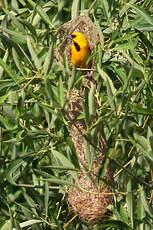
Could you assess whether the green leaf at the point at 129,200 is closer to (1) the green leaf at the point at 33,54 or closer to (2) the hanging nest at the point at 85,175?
(2) the hanging nest at the point at 85,175

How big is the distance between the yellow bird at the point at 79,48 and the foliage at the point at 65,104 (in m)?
0.12

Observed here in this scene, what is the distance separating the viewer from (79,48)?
9.52 feet

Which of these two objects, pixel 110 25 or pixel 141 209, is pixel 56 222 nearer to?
pixel 141 209

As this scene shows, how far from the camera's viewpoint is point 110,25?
2707 mm

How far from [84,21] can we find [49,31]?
22 cm

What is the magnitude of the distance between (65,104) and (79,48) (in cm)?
86

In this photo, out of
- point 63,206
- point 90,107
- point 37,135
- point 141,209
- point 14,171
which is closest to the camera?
point 90,107

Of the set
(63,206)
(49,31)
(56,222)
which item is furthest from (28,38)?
(63,206)

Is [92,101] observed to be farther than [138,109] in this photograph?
No

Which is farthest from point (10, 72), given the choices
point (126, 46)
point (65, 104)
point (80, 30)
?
point (80, 30)

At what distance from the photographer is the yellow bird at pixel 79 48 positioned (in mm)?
2867

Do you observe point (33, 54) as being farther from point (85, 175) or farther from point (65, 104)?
point (85, 175)

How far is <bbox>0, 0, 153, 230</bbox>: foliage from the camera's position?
7.19ft

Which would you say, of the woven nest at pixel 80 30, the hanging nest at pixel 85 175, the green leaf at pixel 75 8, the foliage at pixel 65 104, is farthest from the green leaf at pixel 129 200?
the green leaf at pixel 75 8
